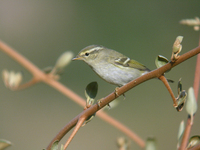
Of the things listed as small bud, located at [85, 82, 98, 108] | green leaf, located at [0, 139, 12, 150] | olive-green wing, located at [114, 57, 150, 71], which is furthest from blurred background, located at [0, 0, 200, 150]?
green leaf, located at [0, 139, 12, 150]

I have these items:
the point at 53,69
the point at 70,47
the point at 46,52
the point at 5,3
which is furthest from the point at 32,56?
the point at 53,69

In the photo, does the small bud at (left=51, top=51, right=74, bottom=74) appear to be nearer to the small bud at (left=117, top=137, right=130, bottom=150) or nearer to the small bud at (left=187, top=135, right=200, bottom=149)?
the small bud at (left=117, top=137, right=130, bottom=150)

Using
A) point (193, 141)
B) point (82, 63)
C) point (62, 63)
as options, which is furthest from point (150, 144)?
point (82, 63)

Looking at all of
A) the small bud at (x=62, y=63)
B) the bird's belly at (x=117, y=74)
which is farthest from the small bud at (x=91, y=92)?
the bird's belly at (x=117, y=74)

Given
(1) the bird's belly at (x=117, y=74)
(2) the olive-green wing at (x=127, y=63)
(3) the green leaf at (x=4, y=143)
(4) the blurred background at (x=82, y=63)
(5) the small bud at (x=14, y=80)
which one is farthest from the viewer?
(4) the blurred background at (x=82, y=63)

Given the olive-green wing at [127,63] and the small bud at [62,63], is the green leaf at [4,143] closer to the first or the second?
the small bud at [62,63]

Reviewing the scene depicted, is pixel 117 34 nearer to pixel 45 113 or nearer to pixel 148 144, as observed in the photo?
pixel 45 113

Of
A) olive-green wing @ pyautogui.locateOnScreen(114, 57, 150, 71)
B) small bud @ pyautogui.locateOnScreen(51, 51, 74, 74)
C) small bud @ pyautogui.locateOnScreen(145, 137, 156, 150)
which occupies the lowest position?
small bud @ pyautogui.locateOnScreen(145, 137, 156, 150)

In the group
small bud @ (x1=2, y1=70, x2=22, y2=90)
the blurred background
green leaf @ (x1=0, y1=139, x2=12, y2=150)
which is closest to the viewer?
green leaf @ (x1=0, y1=139, x2=12, y2=150)
